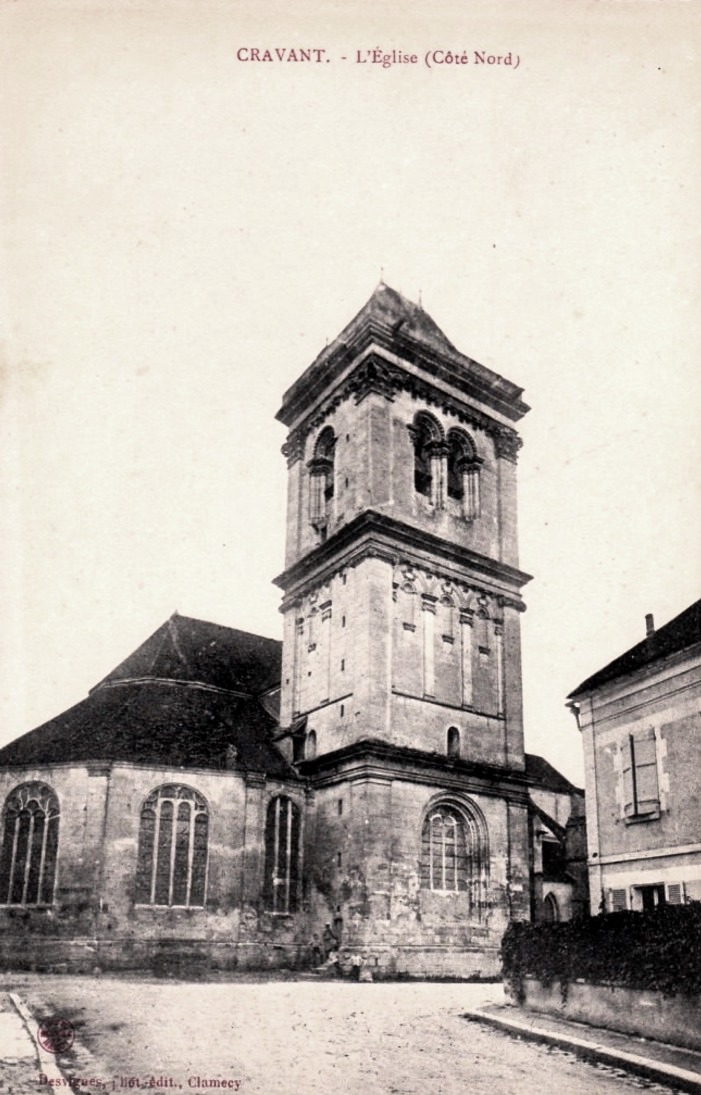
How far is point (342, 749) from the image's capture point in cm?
2366

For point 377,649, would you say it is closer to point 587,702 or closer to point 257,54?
point 587,702

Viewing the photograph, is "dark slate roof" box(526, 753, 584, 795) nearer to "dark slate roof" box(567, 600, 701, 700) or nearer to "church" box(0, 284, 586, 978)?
"church" box(0, 284, 586, 978)

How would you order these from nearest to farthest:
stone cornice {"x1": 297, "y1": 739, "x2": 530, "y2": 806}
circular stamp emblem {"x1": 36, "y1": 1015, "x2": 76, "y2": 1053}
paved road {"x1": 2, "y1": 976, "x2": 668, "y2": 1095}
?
paved road {"x1": 2, "y1": 976, "x2": 668, "y2": 1095} < circular stamp emblem {"x1": 36, "y1": 1015, "x2": 76, "y2": 1053} < stone cornice {"x1": 297, "y1": 739, "x2": 530, "y2": 806}

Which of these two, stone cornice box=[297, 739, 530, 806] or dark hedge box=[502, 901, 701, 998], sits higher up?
stone cornice box=[297, 739, 530, 806]

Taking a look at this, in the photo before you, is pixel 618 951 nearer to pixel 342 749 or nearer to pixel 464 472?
pixel 342 749

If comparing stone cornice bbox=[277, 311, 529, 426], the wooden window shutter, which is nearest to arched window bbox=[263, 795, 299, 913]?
the wooden window shutter

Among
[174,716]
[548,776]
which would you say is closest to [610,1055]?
[174,716]

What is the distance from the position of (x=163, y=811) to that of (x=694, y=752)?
1328cm

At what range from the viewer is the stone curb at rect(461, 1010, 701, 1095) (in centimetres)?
814

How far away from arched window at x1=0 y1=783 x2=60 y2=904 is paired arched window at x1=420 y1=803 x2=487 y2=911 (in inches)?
376

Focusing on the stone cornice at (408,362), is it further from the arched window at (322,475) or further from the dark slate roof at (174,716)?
the dark slate roof at (174,716)

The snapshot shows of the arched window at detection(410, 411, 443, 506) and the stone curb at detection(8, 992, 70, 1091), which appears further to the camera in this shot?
the arched window at detection(410, 411, 443, 506)

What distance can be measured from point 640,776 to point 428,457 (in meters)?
12.9

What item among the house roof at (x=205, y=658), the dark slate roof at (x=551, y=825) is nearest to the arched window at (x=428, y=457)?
the house roof at (x=205, y=658)
